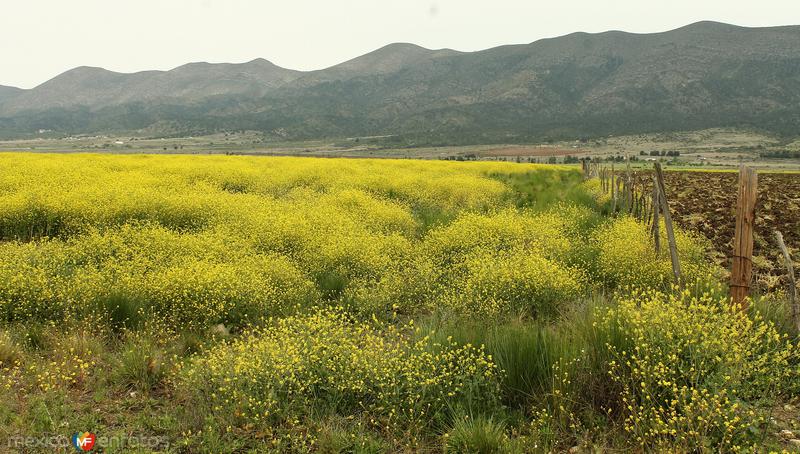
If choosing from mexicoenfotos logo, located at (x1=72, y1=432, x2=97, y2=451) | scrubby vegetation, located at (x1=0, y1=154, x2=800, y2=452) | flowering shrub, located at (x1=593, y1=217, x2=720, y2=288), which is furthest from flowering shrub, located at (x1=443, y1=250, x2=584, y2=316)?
mexicoenfotos logo, located at (x1=72, y1=432, x2=97, y2=451)

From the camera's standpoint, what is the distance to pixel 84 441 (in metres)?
4.42

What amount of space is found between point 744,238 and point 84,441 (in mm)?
7935

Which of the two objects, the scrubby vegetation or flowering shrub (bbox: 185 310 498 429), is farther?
flowering shrub (bbox: 185 310 498 429)

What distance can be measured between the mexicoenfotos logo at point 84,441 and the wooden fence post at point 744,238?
7.63m

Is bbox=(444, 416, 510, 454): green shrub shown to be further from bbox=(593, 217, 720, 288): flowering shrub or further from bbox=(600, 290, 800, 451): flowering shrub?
bbox=(593, 217, 720, 288): flowering shrub

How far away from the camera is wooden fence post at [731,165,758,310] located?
6180 millimetres

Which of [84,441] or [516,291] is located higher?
[516,291]

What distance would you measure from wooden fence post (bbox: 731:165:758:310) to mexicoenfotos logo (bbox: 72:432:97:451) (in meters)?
7.63

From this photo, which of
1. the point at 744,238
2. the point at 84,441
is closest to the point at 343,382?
the point at 84,441

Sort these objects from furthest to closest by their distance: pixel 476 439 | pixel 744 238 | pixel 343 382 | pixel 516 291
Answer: pixel 516 291, pixel 744 238, pixel 343 382, pixel 476 439

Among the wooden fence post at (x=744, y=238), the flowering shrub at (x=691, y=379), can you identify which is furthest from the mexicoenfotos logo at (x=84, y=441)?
the wooden fence post at (x=744, y=238)

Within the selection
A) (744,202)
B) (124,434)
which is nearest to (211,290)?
(124,434)

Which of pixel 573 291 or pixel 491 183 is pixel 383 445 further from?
pixel 491 183

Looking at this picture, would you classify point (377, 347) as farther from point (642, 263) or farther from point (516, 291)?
point (642, 263)
